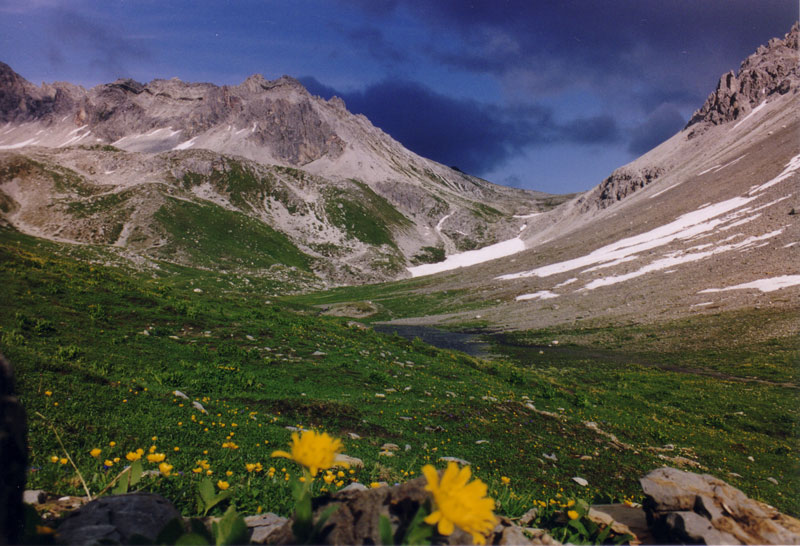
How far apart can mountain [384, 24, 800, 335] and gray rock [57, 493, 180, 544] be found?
58517mm

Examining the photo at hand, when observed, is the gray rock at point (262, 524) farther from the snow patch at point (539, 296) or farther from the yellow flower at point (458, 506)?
the snow patch at point (539, 296)

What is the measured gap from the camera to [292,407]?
1080cm

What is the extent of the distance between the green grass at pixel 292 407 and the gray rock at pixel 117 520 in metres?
1.79

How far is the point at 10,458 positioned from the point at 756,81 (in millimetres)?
249916

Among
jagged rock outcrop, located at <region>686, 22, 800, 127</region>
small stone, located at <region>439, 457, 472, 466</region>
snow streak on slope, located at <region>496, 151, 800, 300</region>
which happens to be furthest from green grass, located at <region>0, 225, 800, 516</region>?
jagged rock outcrop, located at <region>686, 22, 800, 127</region>

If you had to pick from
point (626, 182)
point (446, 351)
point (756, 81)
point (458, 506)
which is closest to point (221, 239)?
point (446, 351)

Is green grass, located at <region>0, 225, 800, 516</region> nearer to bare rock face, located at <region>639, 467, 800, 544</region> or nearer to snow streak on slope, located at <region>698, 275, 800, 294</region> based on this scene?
bare rock face, located at <region>639, 467, 800, 544</region>

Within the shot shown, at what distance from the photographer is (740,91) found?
577 ft

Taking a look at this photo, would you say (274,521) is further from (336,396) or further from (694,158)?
(694,158)

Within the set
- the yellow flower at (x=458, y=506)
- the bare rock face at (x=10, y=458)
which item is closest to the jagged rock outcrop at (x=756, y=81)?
the yellow flower at (x=458, y=506)

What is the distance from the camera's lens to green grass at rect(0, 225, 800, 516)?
20.7 ft

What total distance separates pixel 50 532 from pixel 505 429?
41.2 ft

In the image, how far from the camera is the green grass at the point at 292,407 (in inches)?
249

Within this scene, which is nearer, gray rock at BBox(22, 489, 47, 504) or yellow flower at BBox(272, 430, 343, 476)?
yellow flower at BBox(272, 430, 343, 476)
